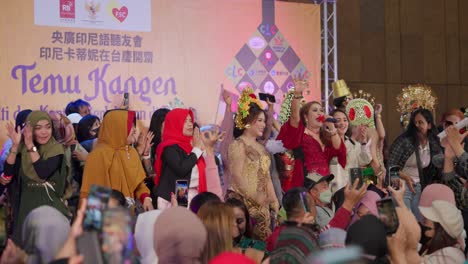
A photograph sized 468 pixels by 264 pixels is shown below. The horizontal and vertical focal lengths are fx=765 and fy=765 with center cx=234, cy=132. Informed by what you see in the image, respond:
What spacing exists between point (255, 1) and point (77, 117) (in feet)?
7.82

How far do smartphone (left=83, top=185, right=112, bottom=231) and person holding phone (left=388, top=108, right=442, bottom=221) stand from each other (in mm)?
3967

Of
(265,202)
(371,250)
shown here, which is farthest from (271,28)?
(371,250)

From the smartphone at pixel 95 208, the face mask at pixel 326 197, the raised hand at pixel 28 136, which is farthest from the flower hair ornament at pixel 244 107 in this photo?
the smartphone at pixel 95 208

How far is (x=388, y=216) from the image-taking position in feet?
9.36

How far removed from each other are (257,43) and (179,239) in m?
5.04

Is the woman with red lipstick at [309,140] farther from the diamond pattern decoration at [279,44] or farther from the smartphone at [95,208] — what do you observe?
the smartphone at [95,208]

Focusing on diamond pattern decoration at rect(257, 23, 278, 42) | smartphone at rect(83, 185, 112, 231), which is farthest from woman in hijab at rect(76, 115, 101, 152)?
smartphone at rect(83, 185, 112, 231)

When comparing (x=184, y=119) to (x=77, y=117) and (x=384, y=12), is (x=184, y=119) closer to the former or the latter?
(x=77, y=117)

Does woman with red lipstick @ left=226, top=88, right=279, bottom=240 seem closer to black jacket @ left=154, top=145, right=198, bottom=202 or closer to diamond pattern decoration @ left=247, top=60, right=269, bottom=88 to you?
black jacket @ left=154, top=145, right=198, bottom=202

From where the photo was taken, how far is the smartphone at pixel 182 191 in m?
4.35

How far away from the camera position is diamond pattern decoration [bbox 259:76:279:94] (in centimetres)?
739

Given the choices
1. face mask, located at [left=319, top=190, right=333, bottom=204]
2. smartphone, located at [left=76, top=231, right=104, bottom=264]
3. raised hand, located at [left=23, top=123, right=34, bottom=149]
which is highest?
raised hand, located at [left=23, top=123, right=34, bottom=149]

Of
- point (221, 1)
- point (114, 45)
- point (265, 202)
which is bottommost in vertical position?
point (265, 202)

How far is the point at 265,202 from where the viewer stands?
4914mm
